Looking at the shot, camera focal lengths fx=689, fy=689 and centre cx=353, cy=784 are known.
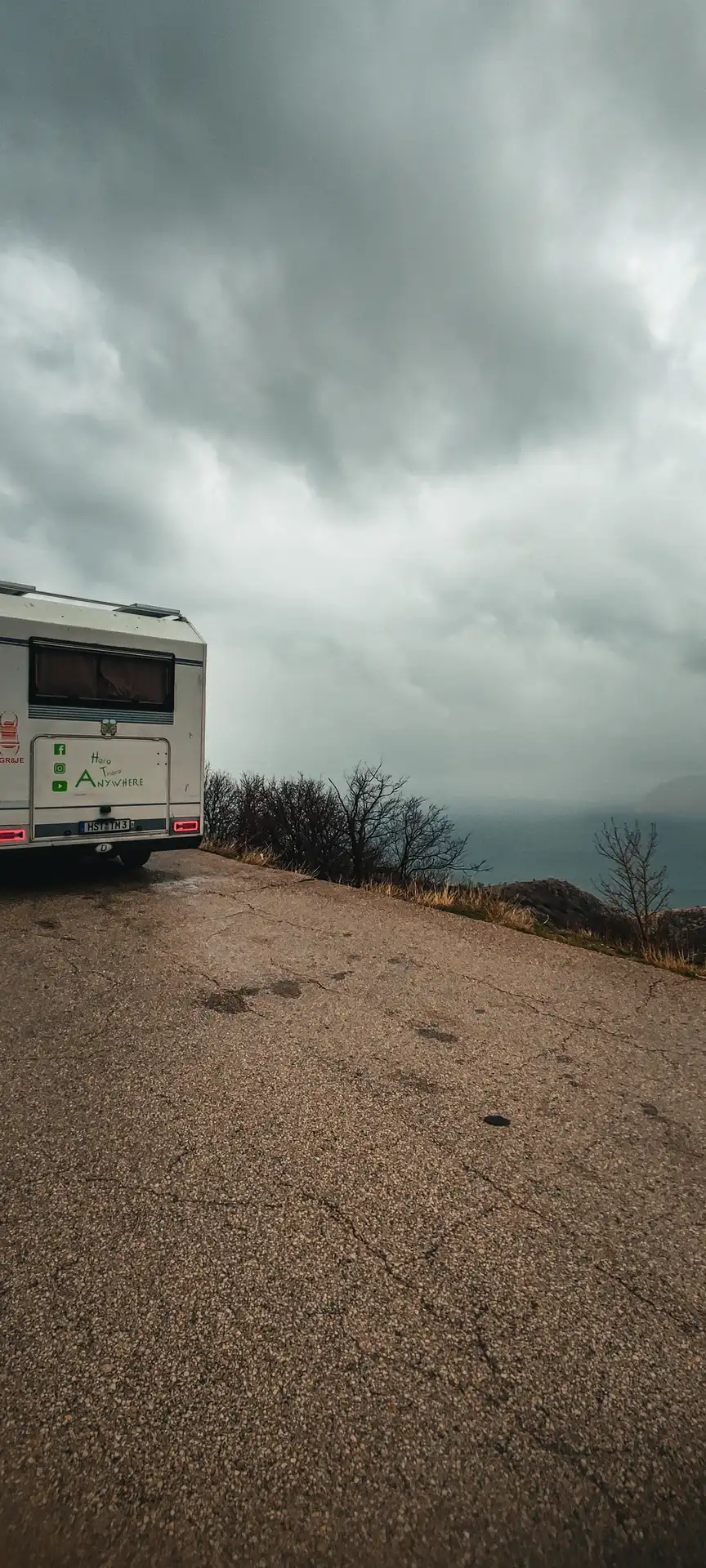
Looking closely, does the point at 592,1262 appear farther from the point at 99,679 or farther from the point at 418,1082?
the point at 99,679

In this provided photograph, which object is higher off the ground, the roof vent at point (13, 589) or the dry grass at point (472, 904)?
the roof vent at point (13, 589)

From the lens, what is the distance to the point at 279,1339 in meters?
2.14

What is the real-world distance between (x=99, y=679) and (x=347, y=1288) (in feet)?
25.2

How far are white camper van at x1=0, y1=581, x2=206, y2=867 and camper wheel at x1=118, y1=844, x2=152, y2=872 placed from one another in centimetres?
3

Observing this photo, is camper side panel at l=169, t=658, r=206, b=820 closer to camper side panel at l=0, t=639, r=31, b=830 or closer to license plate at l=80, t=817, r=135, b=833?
license plate at l=80, t=817, r=135, b=833

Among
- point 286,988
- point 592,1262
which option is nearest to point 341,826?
point 286,988

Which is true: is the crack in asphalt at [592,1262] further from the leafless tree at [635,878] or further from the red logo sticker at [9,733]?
the red logo sticker at [9,733]

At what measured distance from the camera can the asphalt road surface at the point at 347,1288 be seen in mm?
Result: 1703

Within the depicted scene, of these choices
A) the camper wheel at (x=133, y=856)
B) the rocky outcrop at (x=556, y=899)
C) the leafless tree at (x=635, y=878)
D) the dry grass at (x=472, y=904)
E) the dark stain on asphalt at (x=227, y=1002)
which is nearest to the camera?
the dark stain on asphalt at (x=227, y=1002)

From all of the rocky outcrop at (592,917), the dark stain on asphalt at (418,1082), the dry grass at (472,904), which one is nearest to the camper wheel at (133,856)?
the dry grass at (472,904)

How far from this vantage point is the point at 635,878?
8.95 meters

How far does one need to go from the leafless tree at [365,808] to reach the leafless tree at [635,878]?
6778 millimetres

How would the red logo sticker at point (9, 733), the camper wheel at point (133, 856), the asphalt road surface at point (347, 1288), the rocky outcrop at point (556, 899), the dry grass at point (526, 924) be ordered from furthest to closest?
1. the rocky outcrop at point (556, 899)
2. the camper wheel at point (133, 856)
3. the red logo sticker at point (9, 733)
4. the dry grass at point (526, 924)
5. the asphalt road surface at point (347, 1288)

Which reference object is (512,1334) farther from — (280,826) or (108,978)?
(280,826)
